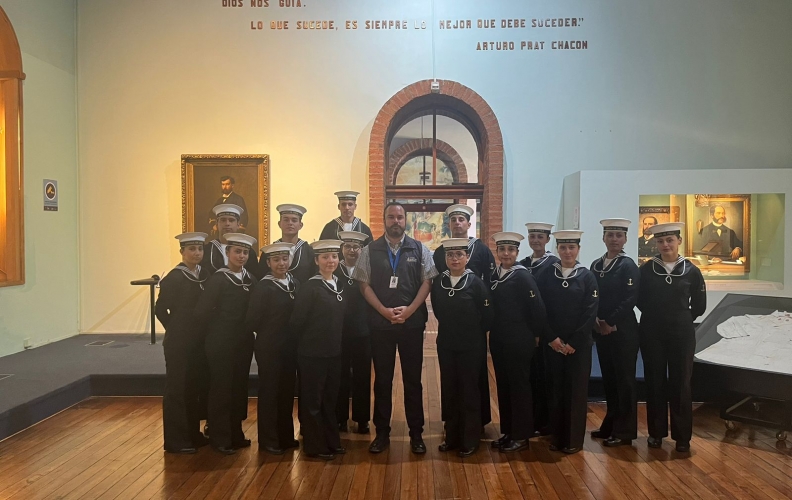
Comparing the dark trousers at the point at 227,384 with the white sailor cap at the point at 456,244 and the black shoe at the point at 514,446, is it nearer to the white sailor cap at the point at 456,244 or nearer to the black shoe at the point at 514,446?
the white sailor cap at the point at 456,244

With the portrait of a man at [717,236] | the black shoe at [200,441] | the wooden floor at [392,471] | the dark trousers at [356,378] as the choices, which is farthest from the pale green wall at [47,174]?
the portrait of a man at [717,236]

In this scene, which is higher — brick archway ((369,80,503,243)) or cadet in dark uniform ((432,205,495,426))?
brick archway ((369,80,503,243))

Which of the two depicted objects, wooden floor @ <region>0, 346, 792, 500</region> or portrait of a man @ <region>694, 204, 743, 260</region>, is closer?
wooden floor @ <region>0, 346, 792, 500</region>

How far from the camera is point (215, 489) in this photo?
3.50 m

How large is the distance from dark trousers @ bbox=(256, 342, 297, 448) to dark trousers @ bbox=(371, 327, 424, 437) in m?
0.67

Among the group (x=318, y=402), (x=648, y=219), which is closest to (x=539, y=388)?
(x=318, y=402)

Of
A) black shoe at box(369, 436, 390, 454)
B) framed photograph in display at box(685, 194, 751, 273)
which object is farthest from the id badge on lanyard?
framed photograph in display at box(685, 194, 751, 273)

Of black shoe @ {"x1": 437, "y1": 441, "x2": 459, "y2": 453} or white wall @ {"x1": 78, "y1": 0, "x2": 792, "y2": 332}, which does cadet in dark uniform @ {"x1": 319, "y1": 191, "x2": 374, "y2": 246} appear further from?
white wall @ {"x1": 78, "y1": 0, "x2": 792, "y2": 332}

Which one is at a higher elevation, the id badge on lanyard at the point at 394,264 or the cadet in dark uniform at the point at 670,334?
the id badge on lanyard at the point at 394,264

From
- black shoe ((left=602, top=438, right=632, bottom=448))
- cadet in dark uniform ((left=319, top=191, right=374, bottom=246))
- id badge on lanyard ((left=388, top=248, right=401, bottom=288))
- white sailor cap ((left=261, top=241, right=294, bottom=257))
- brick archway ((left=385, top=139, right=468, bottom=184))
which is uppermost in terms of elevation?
brick archway ((left=385, top=139, right=468, bottom=184))

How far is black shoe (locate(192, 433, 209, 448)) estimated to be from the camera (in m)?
4.17

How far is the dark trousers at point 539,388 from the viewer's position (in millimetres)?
4422

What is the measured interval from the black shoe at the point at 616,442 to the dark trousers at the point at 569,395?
0.27m

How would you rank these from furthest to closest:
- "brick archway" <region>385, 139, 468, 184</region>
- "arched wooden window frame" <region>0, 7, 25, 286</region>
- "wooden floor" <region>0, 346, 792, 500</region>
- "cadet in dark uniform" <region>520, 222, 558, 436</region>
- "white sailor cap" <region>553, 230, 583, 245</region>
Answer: "brick archway" <region>385, 139, 468, 184</region>
"arched wooden window frame" <region>0, 7, 25, 286</region>
"cadet in dark uniform" <region>520, 222, 558, 436</region>
"white sailor cap" <region>553, 230, 583, 245</region>
"wooden floor" <region>0, 346, 792, 500</region>
